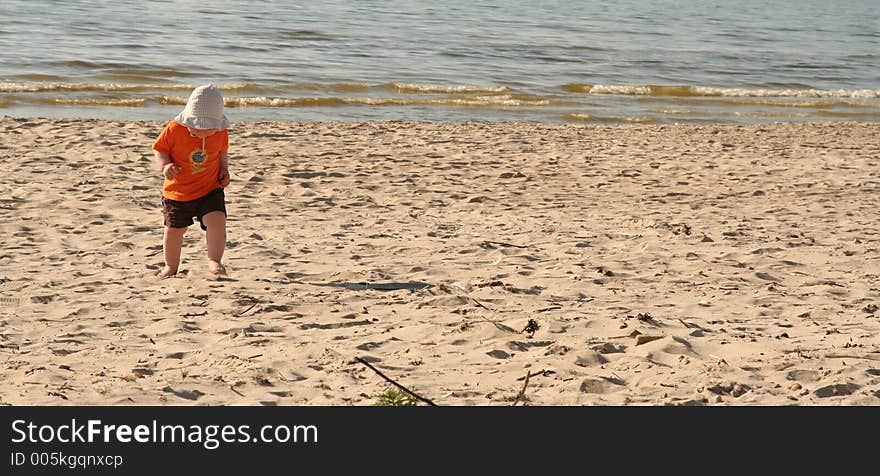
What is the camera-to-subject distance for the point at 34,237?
742cm

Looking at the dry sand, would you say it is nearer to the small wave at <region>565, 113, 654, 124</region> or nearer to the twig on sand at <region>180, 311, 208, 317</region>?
the twig on sand at <region>180, 311, 208, 317</region>

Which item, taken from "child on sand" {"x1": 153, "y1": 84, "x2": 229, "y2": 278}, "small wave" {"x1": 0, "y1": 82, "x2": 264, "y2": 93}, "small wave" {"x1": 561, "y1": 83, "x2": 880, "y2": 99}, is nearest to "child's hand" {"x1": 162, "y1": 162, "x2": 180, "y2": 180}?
"child on sand" {"x1": 153, "y1": 84, "x2": 229, "y2": 278}

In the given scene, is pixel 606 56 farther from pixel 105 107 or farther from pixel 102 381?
pixel 102 381

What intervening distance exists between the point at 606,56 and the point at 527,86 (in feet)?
20.3

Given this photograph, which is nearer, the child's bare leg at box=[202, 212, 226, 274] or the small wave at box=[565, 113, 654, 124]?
the child's bare leg at box=[202, 212, 226, 274]

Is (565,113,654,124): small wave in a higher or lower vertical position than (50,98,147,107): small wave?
lower

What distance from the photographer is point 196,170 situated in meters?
6.13

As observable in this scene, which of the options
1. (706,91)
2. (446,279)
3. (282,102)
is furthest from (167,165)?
(706,91)

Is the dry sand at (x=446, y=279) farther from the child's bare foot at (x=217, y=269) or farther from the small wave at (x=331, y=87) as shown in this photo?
the small wave at (x=331, y=87)

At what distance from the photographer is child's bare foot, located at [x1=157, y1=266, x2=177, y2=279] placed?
21.1 feet

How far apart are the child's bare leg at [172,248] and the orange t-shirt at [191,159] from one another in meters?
0.23

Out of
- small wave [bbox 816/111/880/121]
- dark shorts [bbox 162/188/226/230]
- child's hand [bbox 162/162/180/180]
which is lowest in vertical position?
small wave [bbox 816/111/880/121]

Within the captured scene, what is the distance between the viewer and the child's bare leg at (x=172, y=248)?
634 cm
